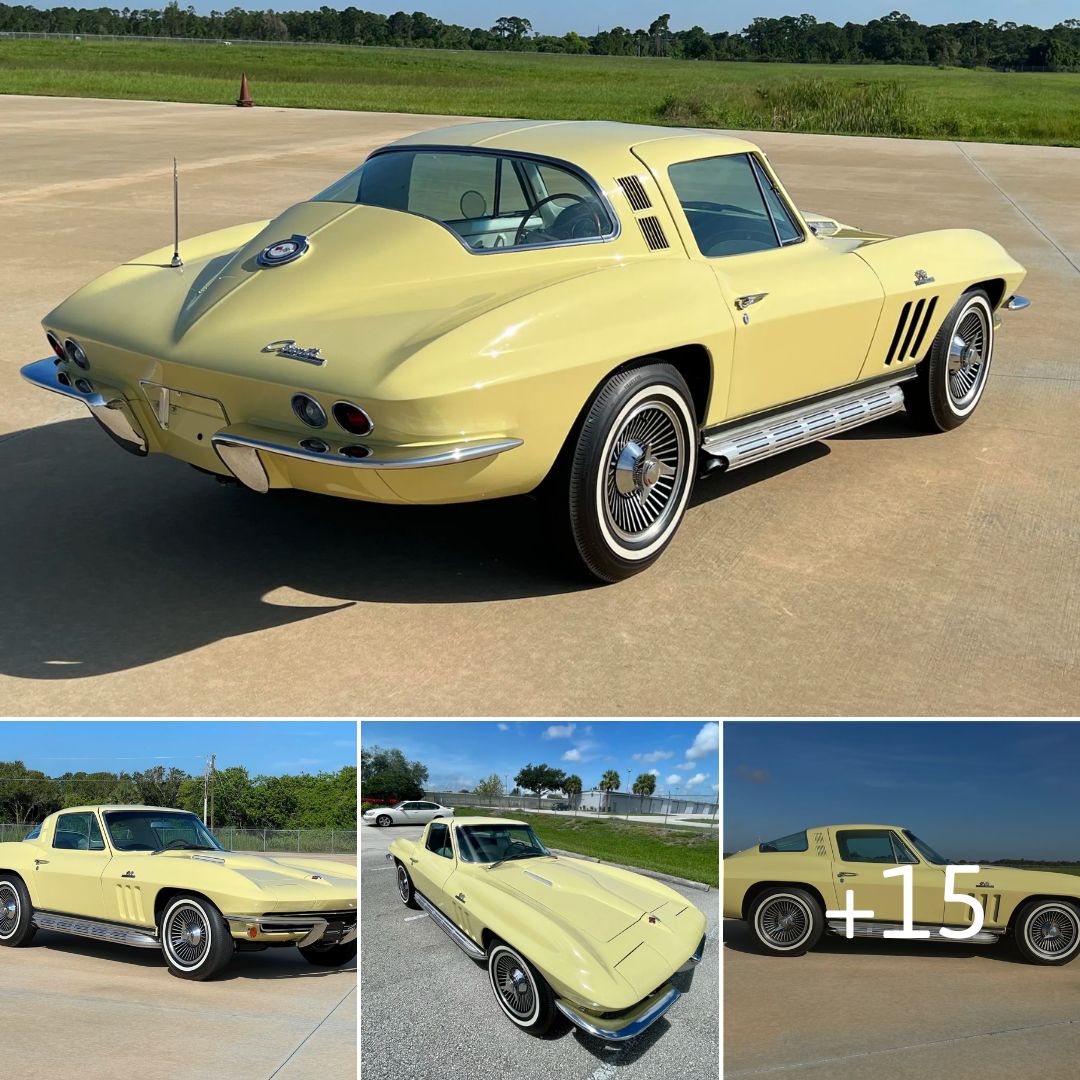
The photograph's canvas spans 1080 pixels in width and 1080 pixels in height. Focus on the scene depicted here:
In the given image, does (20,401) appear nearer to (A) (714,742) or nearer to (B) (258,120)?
(A) (714,742)

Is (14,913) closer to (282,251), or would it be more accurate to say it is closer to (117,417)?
(117,417)

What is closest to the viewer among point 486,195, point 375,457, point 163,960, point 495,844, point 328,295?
point 495,844

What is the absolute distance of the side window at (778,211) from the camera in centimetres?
567

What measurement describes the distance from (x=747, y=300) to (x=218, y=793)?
3562 mm

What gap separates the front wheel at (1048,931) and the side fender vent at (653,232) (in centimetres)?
357

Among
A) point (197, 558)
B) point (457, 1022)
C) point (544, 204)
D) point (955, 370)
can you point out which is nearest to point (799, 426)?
point (544, 204)

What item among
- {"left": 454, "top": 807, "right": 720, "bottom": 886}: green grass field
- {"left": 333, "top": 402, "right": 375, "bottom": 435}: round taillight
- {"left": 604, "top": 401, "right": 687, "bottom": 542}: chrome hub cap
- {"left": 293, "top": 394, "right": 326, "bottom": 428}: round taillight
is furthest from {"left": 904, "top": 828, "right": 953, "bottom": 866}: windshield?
{"left": 604, "top": 401, "right": 687, "bottom": 542}: chrome hub cap

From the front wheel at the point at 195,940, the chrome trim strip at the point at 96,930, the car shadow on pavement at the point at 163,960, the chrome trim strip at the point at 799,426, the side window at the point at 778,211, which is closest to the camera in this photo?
the car shadow on pavement at the point at 163,960

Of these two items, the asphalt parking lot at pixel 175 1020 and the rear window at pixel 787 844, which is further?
A: the asphalt parking lot at pixel 175 1020

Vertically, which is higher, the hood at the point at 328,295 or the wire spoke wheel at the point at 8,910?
the hood at the point at 328,295

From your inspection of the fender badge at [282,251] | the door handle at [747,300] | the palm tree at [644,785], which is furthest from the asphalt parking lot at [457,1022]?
the door handle at [747,300]

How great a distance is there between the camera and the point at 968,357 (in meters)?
6.71

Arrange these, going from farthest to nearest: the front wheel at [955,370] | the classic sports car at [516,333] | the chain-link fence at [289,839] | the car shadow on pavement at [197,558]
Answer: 1. the front wheel at [955,370]
2. the car shadow on pavement at [197,558]
3. the classic sports car at [516,333]
4. the chain-link fence at [289,839]

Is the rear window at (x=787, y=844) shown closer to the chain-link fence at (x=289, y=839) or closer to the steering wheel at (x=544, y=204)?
the chain-link fence at (x=289, y=839)
